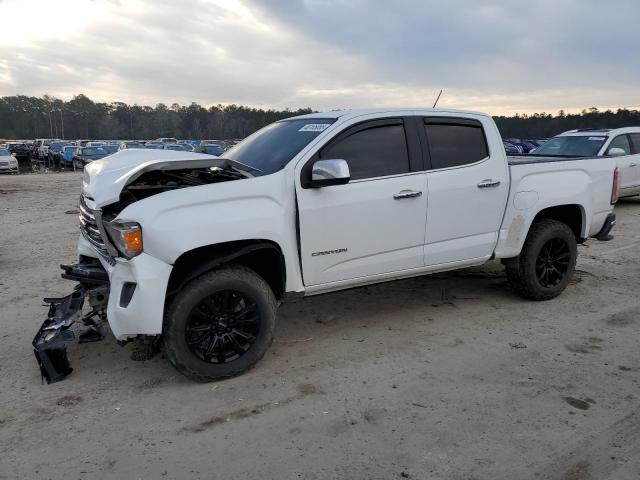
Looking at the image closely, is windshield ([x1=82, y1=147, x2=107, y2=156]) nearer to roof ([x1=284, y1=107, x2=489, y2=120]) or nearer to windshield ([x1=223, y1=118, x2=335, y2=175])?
windshield ([x1=223, y1=118, x2=335, y2=175])

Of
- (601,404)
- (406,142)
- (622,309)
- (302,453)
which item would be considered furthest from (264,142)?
(622,309)

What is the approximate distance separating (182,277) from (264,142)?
1575 millimetres

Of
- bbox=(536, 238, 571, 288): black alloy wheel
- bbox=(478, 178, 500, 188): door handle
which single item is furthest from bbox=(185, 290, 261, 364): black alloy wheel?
bbox=(536, 238, 571, 288): black alloy wheel

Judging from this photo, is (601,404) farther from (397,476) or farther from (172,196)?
(172,196)

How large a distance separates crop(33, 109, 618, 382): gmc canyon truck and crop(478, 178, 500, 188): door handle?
0.01 meters

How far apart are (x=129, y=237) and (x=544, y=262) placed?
13.7 feet

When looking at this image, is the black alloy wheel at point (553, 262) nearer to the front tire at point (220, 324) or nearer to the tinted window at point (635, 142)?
the front tire at point (220, 324)

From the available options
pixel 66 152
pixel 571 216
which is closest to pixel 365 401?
pixel 571 216

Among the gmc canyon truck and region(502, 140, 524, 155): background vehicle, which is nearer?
the gmc canyon truck

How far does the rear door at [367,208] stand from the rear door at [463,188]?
146 millimetres

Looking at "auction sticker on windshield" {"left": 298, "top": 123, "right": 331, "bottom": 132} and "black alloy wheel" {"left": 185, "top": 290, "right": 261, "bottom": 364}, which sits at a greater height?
"auction sticker on windshield" {"left": 298, "top": 123, "right": 331, "bottom": 132}

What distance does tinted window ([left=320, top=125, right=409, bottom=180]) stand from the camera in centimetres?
426

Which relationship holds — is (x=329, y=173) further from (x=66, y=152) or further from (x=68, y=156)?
(x=66, y=152)

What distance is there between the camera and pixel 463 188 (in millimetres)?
4746
